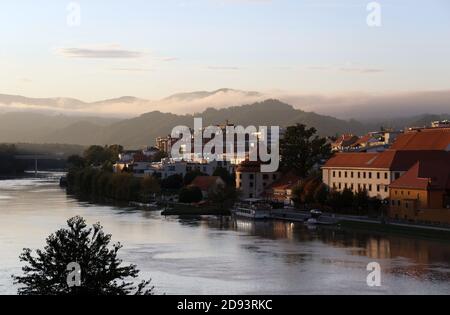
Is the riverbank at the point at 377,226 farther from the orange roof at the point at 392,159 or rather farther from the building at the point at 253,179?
the building at the point at 253,179

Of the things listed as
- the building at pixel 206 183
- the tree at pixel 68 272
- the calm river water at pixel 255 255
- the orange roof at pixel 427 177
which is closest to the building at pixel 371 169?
the orange roof at pixel 427 177

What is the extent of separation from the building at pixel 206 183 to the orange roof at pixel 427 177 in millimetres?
9563

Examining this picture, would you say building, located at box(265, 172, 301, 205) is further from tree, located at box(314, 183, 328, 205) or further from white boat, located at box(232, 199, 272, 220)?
tree, located at box(314, 183, 328, 205)

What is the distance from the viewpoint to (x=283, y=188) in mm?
26484

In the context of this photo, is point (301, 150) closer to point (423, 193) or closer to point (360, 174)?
point (360, 174)

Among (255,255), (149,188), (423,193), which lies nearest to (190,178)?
(149,188)

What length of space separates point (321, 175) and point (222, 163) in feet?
41.0

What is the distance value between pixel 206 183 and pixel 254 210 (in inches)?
277

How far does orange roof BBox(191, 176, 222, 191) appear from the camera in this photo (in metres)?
29.0

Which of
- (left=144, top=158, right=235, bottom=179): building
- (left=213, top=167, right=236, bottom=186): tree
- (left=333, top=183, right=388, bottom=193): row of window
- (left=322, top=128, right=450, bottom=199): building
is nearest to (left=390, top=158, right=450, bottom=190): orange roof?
(left=322, top=128, right=450, bottom=199): building

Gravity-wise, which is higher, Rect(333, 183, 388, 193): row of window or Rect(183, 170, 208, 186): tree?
Rect(183, 170, 208, 186): tree

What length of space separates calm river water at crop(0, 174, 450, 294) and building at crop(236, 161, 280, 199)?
7.70 meters

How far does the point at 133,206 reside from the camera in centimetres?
2794
